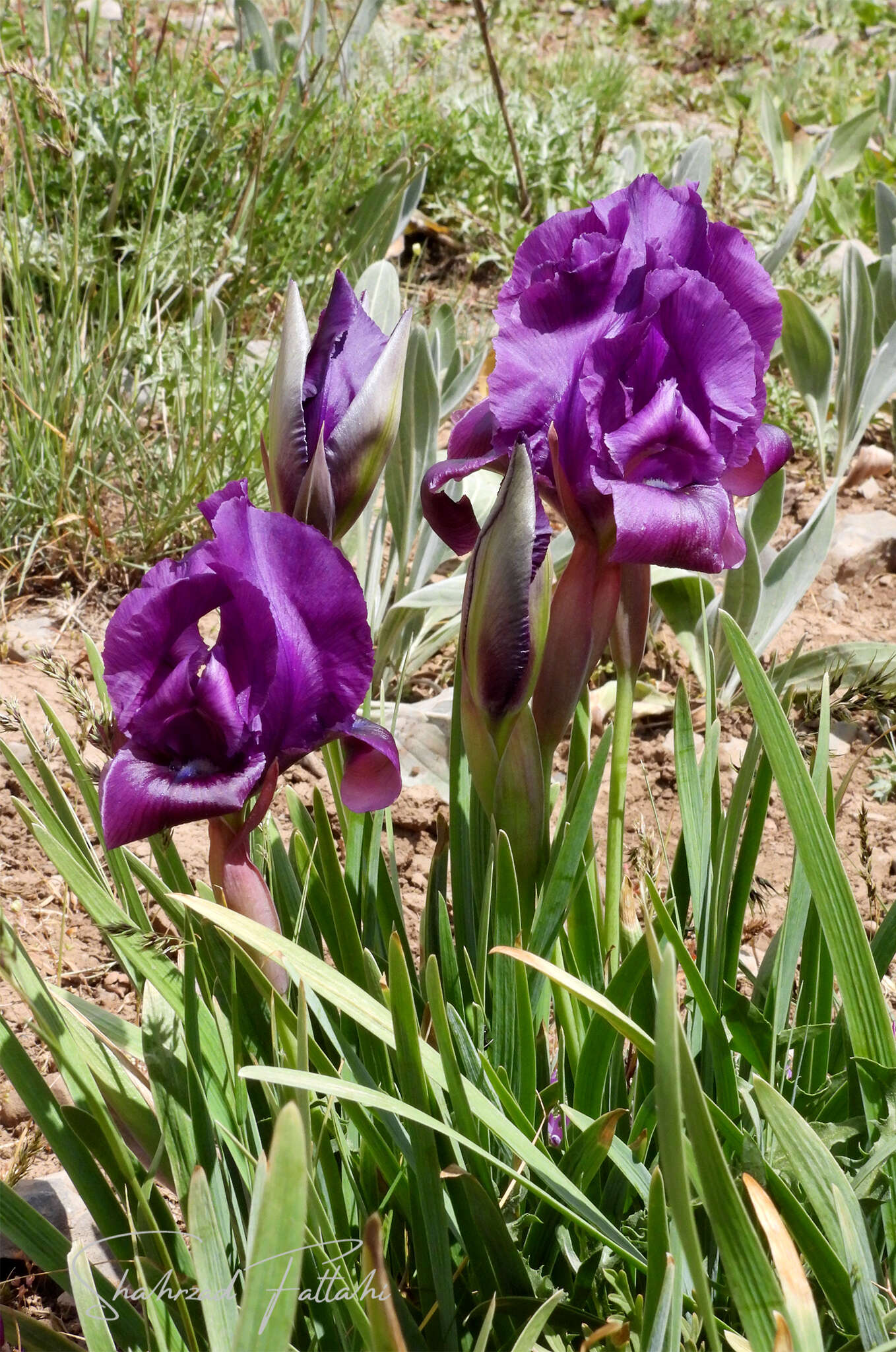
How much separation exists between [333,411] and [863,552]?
1891 mm

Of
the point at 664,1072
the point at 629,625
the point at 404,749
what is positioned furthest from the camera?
the point at 404,749

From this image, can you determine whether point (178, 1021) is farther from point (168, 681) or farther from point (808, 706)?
point (808, 706)

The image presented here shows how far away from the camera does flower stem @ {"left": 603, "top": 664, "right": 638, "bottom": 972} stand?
0.96 m

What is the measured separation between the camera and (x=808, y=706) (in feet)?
3.43

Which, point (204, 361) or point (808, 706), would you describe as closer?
point (808, 706)

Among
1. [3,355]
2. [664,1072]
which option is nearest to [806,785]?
[664,1072]

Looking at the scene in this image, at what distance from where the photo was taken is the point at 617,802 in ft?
3.22

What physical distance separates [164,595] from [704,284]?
0.48 m

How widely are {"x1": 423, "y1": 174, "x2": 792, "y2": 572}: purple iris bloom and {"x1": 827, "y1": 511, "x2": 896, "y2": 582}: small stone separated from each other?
1704 mm

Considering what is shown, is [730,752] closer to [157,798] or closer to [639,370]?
[639,370]

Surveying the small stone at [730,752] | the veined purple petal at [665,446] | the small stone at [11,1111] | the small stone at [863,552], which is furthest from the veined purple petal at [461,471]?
the small stone at [863,552]

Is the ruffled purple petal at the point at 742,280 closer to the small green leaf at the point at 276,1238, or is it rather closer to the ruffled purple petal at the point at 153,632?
the ruffled purple petal at the point at 153,632

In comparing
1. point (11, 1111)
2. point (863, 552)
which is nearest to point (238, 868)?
point (11, 1111)

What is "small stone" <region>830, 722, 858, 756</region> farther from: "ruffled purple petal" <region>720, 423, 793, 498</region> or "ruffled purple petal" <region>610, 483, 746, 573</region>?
"ruffled purple petal" <region>610, 483, 746, 573</region>
